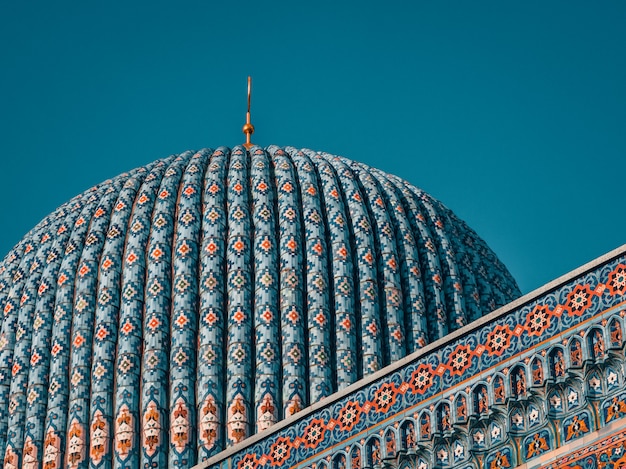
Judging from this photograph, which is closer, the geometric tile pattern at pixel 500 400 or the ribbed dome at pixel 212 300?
the geometric tile pattern at pixel 500 400

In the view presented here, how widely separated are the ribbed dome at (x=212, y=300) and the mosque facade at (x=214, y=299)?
1 cm

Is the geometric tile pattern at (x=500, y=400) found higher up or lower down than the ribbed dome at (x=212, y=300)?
lower down

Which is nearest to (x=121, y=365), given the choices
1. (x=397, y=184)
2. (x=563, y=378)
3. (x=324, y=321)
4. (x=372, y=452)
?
(x=324, y=321)

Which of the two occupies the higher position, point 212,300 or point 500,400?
point 212,300

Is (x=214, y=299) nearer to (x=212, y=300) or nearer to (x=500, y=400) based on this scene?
(x=212, y=300)

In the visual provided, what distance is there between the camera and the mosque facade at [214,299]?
37.9 ft

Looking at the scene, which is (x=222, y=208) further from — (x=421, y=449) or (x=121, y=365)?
(x=421, y=449)

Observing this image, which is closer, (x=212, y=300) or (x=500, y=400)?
(x=500, y=400)

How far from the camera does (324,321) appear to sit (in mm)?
11914

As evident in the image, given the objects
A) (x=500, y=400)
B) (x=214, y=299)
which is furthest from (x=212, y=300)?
(x=500, y=400)

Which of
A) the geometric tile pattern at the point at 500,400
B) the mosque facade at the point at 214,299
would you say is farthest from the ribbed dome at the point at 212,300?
the geometric tile pattern at the point at 500,400

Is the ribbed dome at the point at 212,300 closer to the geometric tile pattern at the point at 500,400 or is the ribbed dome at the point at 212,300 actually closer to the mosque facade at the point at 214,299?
the mosque facade at the point at 214,299

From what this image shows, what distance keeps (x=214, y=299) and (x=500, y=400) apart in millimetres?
4809

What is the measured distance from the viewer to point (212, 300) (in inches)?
476
